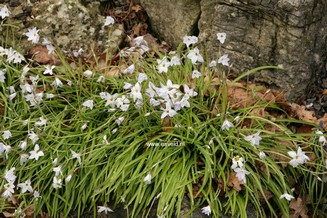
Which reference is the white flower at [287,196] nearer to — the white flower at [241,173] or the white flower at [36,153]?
the white flower at [241,173]

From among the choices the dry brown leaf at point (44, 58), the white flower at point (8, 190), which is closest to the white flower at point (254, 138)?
the white flower at point (8, 190)

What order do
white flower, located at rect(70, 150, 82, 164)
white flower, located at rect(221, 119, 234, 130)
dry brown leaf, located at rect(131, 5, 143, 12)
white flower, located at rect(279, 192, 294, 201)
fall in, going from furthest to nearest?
dry brown leaf, located at rect(131, 5, 143, 12) < white flower, located at rect(70, 150, 82, 164) < white flower, located at rect(221, 119, 234, 130) < white flower, located at rect(279, 192, 294, 201)

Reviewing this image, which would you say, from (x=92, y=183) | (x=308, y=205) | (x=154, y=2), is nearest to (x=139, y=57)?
(x=154, y=2)

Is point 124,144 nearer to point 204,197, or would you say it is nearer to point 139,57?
point 204,197

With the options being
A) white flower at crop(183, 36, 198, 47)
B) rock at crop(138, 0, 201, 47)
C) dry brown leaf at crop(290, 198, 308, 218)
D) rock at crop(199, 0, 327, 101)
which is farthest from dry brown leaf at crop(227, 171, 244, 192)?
rock at crop(138, 0, 201, 47)

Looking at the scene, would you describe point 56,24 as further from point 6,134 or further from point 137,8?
point 6,134

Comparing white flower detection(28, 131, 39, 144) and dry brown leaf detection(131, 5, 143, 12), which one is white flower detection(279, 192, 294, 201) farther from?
dry brown leaf detection(131, 5, 143, 12)
